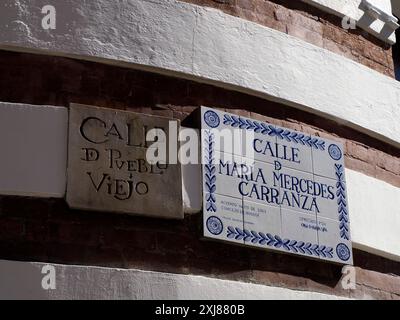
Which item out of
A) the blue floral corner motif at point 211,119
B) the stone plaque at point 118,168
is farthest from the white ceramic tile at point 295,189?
the stone plaque at point 118,168

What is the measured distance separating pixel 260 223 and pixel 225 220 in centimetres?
30

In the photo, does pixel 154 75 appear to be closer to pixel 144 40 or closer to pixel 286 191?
pixel 144 40

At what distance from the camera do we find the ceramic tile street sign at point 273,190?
8.00 metres

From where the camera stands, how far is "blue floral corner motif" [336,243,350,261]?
8383 mm

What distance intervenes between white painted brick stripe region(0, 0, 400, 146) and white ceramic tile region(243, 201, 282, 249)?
3.19ft

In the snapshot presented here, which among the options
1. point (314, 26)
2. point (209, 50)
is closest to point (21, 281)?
point (209, 50)

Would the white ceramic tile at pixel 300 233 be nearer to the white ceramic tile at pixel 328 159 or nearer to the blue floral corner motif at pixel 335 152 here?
the white ceramic tile at pixel 328 159

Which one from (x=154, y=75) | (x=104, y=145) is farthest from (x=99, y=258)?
(x=154, y=75)

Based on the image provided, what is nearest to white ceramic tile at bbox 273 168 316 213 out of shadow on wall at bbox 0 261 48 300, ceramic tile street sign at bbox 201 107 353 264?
ceramic tile street sign at bbox 201 107 353 264

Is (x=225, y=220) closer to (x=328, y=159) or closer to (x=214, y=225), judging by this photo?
(x=214, y=225)

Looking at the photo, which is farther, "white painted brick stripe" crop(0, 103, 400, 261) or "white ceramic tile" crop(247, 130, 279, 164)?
"white ceramic tile" crop(247, 130, 279, 164)

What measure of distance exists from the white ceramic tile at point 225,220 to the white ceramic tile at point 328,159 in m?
0.87

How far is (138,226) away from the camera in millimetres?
7730

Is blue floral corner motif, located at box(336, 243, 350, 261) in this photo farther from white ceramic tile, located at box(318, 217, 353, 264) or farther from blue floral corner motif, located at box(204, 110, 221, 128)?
blue floral corner motif, located at box(204, 110, 221, 128)
